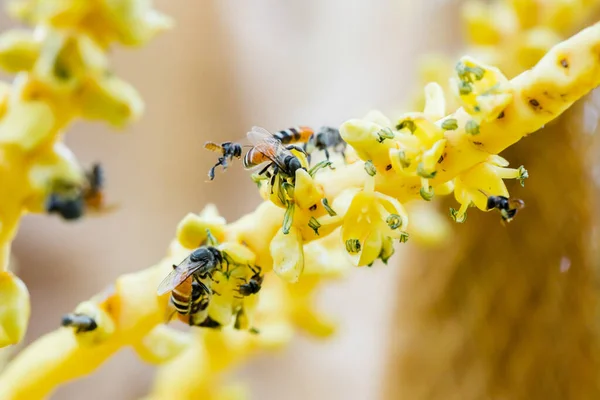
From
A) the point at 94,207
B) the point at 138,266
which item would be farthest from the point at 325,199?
the point at 138,266

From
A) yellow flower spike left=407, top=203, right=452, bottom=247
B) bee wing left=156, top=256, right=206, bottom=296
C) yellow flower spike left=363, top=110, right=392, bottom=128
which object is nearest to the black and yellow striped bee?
bee wing left=156, top=256, right=206, bottom=296

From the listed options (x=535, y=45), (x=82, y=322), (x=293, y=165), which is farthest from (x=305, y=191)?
(x=535, y=45)

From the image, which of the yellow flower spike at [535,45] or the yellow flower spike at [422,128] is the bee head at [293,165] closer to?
the yellow flower spike at [422,128]

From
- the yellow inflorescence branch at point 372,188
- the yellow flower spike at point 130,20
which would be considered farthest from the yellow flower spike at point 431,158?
the yellow flower spike at point 130,20

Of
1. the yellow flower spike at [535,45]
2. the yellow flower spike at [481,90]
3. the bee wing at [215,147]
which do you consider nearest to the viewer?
the yellow flower spike at [481,90]

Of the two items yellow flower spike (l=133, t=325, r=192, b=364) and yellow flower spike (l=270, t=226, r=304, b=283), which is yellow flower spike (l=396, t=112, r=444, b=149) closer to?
yellow flower spike (l=270, t=226, r=304, b=283)

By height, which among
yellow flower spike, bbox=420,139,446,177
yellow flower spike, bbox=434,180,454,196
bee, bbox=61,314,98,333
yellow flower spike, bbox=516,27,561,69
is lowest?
yellow flower spike, bbox=420,139,446,177
